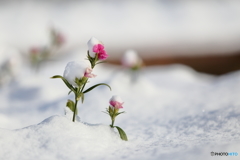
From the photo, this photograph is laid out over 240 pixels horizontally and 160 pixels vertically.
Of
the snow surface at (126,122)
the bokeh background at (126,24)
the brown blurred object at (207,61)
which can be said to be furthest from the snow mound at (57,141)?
the bokeh background at (126,24)

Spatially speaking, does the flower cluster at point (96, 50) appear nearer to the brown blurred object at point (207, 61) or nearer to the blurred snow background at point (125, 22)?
the brown blurred object at point (207, 61)

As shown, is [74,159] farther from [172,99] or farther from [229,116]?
[172,99]

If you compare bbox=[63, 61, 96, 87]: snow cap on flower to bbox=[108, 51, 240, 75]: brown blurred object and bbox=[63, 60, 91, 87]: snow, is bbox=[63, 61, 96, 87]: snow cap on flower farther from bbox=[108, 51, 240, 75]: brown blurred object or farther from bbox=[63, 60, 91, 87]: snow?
bbox=[108, 51, 240, 75]: brown blurred object

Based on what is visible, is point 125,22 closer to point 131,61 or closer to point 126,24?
point 126,24

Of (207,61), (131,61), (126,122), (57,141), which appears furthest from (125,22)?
(57,141)

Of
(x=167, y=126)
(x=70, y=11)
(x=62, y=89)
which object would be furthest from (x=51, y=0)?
(x=167, y=126)

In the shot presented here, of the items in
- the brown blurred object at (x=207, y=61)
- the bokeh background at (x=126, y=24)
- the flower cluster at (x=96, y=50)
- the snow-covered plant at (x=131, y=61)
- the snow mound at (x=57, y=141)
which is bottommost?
the snow mound at (x=57, y=141)

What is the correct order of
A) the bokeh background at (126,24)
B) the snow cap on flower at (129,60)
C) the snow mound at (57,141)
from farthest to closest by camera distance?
1. the bokeh background at (126,24)
2. the snow cap on flower at (129,60)
3. the snow mound at (57,141)

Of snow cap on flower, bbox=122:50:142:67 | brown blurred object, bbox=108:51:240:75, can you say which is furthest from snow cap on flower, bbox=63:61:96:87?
brown blurred object, bbox=108:51:240:75
